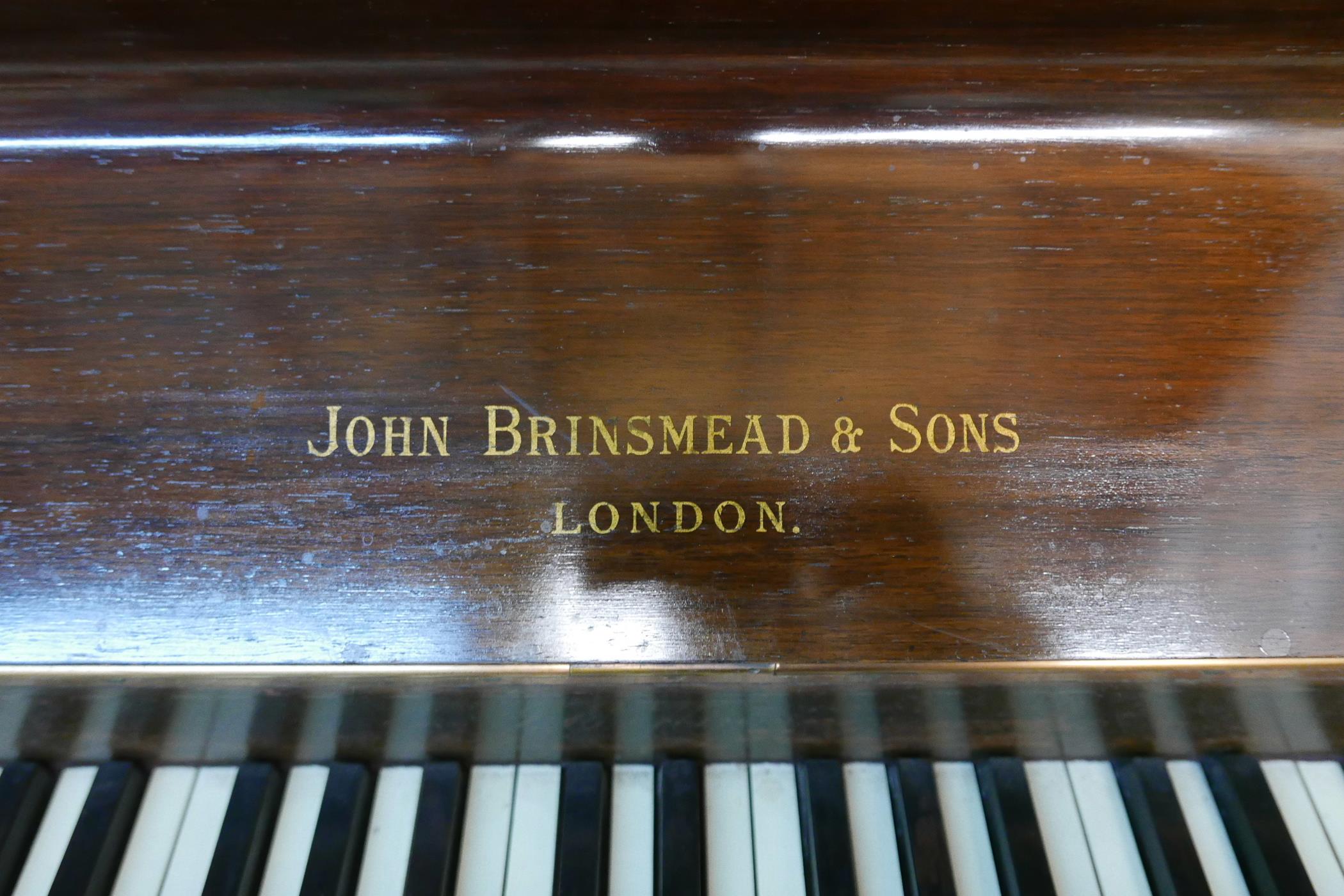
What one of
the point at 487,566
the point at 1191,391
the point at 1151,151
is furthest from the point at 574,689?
the point at 1151,151

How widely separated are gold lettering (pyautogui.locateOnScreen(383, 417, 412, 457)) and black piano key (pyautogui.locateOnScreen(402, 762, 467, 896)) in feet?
1.39

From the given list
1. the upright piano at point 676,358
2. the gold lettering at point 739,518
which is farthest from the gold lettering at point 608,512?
the gold lettering at point 739,518

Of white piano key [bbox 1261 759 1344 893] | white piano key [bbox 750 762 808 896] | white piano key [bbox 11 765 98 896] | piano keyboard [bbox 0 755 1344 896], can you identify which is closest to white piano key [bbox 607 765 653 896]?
piano keyboard [bbox 0 755 1344 896]

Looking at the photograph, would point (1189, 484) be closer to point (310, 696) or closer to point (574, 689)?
point (574, 689)

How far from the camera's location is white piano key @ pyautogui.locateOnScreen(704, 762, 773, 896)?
1.01 meters

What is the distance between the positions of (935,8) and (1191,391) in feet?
1.78

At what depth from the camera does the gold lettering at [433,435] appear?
38.7 inches

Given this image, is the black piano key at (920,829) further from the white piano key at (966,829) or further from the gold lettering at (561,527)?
the gold lettering at (561,527)

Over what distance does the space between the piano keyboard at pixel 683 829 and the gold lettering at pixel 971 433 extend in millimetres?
427

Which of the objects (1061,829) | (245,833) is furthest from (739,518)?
(245,833)

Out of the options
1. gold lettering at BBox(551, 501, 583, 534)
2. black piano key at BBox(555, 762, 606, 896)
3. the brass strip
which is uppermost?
gold lettering at BBox(551, 501, 583, 534)

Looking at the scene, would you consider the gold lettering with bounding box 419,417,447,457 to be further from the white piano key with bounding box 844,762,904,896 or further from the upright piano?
the white piano key with bounding box 844,762,904,896

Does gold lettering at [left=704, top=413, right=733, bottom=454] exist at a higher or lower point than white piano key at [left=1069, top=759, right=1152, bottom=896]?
higher

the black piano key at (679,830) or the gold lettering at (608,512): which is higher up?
the gold lettering at (608,512)
